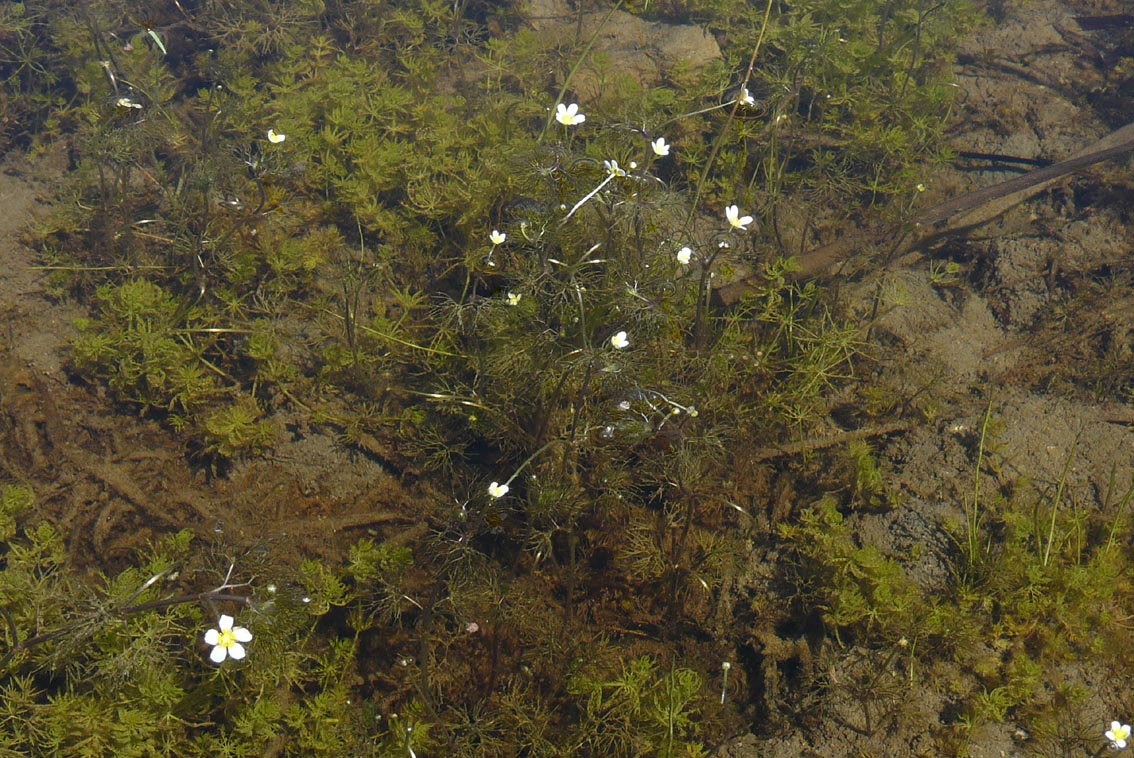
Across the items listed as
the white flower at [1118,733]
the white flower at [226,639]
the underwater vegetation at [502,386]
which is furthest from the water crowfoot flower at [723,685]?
the white flower at [226,639]

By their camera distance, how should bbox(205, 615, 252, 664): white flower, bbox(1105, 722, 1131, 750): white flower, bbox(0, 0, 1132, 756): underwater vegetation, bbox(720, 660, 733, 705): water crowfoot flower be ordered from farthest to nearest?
bbox(0, 0, 1132, 756): underwater vegetation, bbox(720, 660, 733, 705): water crowfoot flower, bbox(1105, 722, 1131, 750): white flower, bbox(205, 615, 252, 664): white flower

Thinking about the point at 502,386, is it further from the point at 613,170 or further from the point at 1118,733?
the point at 1118,733

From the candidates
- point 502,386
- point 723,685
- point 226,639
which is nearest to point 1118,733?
point 723,685

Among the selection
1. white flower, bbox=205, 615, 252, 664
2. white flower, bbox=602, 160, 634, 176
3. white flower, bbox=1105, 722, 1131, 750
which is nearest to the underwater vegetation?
white flower, bbox=205, 615, 252, 664

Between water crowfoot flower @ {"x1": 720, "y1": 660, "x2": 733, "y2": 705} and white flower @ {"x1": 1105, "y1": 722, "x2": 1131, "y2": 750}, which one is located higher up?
white flower @ {"x1": 1105, "y1": 722, "x2": 1131, "y2": 750}

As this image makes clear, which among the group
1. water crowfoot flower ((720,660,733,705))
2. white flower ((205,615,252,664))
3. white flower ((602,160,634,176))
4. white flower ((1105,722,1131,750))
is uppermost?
white flower ((602,160,634,176))

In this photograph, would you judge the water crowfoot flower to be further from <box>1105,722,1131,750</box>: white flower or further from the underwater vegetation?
<box>1105,722,1131,750</box>: white flower

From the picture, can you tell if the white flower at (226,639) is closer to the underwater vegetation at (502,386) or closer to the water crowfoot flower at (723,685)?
the underwater vegetation at (502,386)
